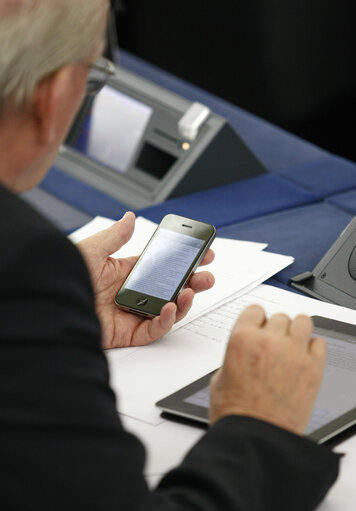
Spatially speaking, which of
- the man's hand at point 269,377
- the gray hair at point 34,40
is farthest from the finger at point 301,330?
the gray hair at point 34,40

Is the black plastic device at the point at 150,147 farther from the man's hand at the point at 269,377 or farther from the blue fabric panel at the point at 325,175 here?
the man's hand at the point at 269,377

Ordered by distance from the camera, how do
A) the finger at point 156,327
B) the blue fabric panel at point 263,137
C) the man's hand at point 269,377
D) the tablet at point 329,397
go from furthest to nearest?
the blue fabric panel at point 263,137
the finger at point 156,327
the tablet at point 329,397
the man's hand at point 269,377

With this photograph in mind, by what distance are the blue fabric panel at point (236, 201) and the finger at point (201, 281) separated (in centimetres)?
47

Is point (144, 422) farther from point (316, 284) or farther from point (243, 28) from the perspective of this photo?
point (243, 28)

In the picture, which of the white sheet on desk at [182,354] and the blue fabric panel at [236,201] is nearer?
the white sheet on desk at [182,354]

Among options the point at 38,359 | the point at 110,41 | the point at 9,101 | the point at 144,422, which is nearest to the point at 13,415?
the point at 38,359

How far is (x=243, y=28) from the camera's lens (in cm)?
392

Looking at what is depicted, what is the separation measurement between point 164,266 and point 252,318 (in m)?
0.42

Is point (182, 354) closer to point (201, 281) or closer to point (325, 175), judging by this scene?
point (201, 281)

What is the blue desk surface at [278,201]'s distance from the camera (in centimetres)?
174

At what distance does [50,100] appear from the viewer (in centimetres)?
77

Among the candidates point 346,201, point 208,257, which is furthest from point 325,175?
point 208,257

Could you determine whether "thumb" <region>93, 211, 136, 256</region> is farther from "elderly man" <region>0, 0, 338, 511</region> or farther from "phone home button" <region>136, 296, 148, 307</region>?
"elderly man" <region>0, 0, 338, 511</region>

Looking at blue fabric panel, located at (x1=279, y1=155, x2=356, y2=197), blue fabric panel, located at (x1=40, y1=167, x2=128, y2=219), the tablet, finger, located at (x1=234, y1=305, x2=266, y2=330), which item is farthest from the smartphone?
blue fabric panel, located at (x1=279, y1=155, x2=356, y2=197)
